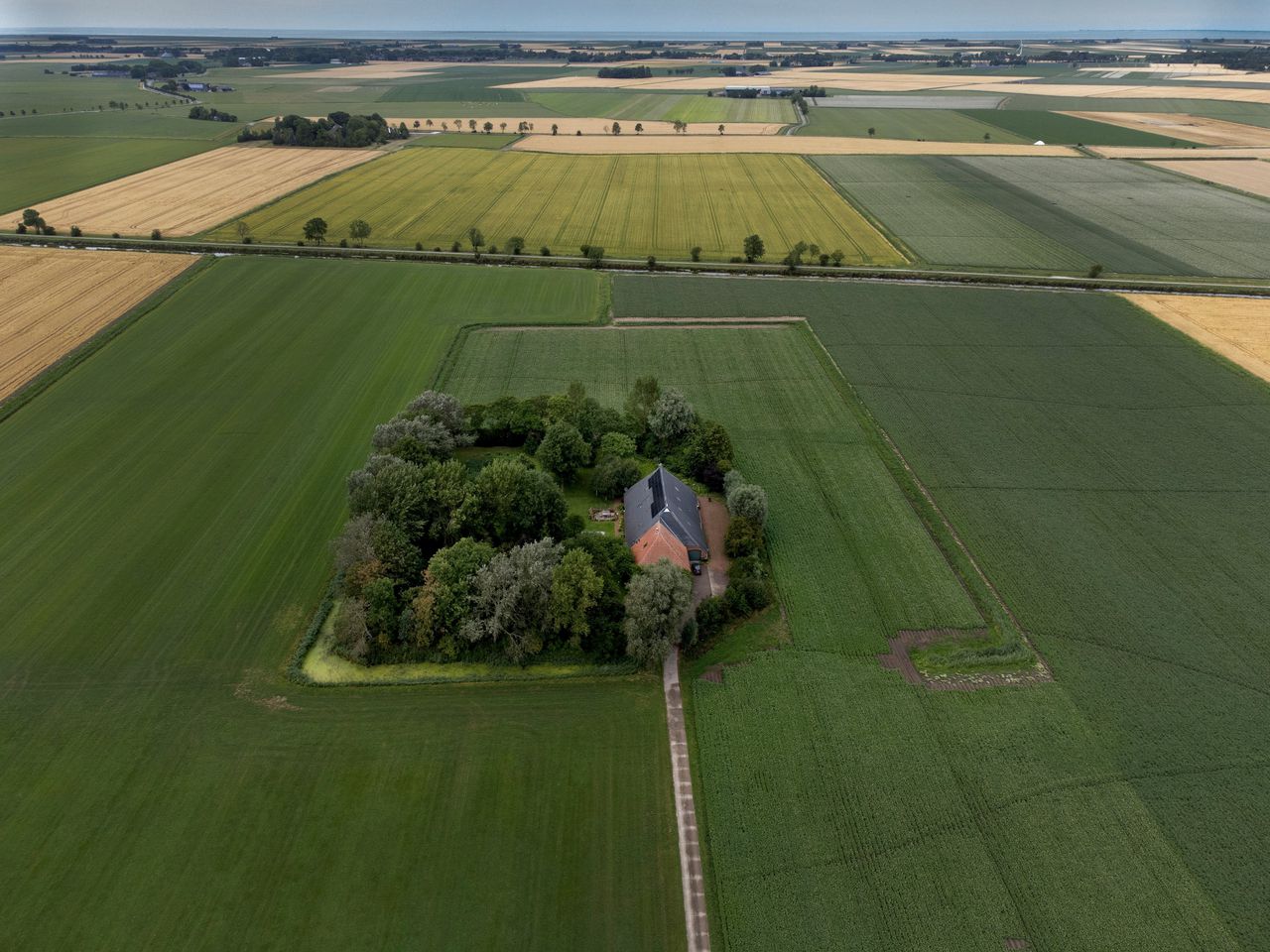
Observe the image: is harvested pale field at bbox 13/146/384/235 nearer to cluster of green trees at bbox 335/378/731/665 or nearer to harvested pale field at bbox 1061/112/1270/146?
cluster of green trees at bbox 335/378/731/665

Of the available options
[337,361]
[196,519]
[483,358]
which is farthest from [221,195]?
[196,519]

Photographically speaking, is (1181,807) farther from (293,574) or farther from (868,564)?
(293,574)

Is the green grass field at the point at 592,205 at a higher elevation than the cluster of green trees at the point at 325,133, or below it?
below

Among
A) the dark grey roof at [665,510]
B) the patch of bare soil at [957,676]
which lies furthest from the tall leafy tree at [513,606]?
the patch of bare soil at [957,676]

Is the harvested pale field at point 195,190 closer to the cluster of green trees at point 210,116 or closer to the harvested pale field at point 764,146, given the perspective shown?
the cluster of green trees at point 210,116

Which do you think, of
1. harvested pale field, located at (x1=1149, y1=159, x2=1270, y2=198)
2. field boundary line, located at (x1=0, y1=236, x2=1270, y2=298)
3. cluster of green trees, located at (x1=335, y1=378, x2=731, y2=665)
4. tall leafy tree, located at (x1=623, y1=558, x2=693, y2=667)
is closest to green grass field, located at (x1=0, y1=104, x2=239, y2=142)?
field boundary line, located at (x1=0, y1=236, x2=1270, y2=298)
